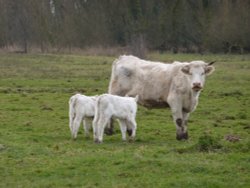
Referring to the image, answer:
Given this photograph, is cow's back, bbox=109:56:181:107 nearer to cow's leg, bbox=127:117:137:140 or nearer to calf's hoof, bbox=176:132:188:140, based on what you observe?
calf's hoof, bbox=176:132:188:140

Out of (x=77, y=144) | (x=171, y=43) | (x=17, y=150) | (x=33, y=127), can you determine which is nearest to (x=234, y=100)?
(x=33, y=127)

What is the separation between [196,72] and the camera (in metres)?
15.3

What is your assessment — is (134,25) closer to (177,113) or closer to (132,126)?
(177,113)

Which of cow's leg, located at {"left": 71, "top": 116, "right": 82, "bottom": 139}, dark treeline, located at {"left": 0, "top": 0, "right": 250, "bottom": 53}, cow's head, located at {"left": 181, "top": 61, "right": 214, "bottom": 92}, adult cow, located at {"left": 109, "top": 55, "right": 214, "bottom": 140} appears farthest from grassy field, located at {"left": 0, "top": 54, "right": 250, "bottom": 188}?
dark treeline, located at {"left": 0, "top": 0, "right": 250, "bottom": 53}

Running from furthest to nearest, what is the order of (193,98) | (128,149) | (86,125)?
(86,125), (193,98), (128,149)

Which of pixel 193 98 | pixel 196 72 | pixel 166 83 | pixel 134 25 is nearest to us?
pixel 196 72

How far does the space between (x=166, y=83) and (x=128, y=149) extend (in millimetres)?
3742

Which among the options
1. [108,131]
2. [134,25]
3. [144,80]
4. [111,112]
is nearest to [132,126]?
[111,112]

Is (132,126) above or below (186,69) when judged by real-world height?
below

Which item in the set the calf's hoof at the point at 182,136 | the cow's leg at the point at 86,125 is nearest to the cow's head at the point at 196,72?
the calf's hoof at the point at 182,136

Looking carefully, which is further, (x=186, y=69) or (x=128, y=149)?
(x=186, y=69)

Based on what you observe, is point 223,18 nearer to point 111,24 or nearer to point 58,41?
point 111,24

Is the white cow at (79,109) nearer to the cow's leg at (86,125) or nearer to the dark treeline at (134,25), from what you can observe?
the cow's leg at (86,125)

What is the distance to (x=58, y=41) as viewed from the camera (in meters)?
69.6
